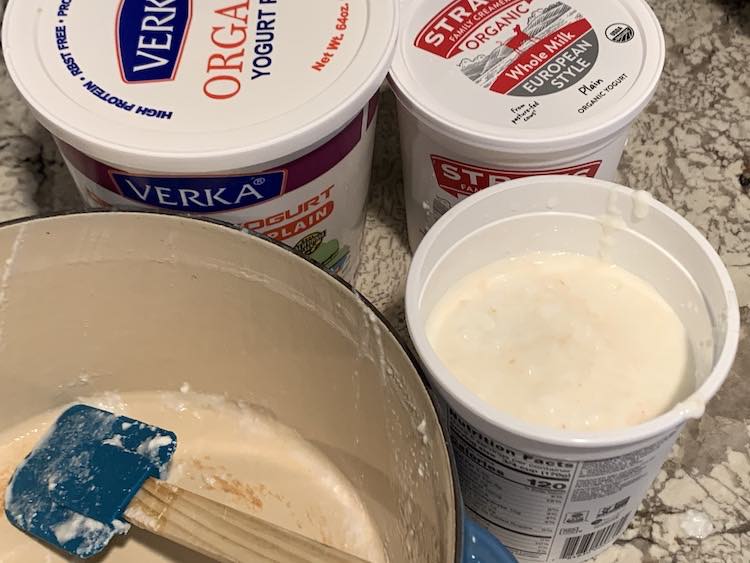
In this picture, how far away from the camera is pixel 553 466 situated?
19.9 inches

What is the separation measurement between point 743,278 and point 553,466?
1.21 feet

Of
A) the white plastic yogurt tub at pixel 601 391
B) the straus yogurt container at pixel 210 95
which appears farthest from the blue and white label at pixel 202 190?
the white plastic yogurt tub at pixel 601 391

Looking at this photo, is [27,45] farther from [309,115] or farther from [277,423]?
[277,423]

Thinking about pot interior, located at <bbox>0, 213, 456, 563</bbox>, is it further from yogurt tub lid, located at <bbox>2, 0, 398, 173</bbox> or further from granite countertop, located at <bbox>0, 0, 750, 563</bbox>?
granite countertop, located at <bbox>0, 0, 750, 563</bbox>

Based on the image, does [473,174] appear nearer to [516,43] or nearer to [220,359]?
[516,43]

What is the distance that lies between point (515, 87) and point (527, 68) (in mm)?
24

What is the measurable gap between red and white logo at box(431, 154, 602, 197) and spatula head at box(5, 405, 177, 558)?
0.95 ft

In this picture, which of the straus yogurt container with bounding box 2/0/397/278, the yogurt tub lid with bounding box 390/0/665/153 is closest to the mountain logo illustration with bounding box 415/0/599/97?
the yogurt tub lid with bounding box 390/0/665/153

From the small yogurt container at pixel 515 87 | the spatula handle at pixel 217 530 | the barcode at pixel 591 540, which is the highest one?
the small yogurt container at pixel 515 87

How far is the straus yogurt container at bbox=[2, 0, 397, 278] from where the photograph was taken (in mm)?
523

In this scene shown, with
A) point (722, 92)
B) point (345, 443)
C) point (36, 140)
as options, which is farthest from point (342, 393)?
point (722, 92)

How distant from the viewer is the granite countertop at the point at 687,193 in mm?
661

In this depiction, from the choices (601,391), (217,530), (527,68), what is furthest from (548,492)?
(527,68)

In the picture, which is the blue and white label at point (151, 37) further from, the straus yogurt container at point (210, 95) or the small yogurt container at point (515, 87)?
the small yogurt container at point (515, 87)
